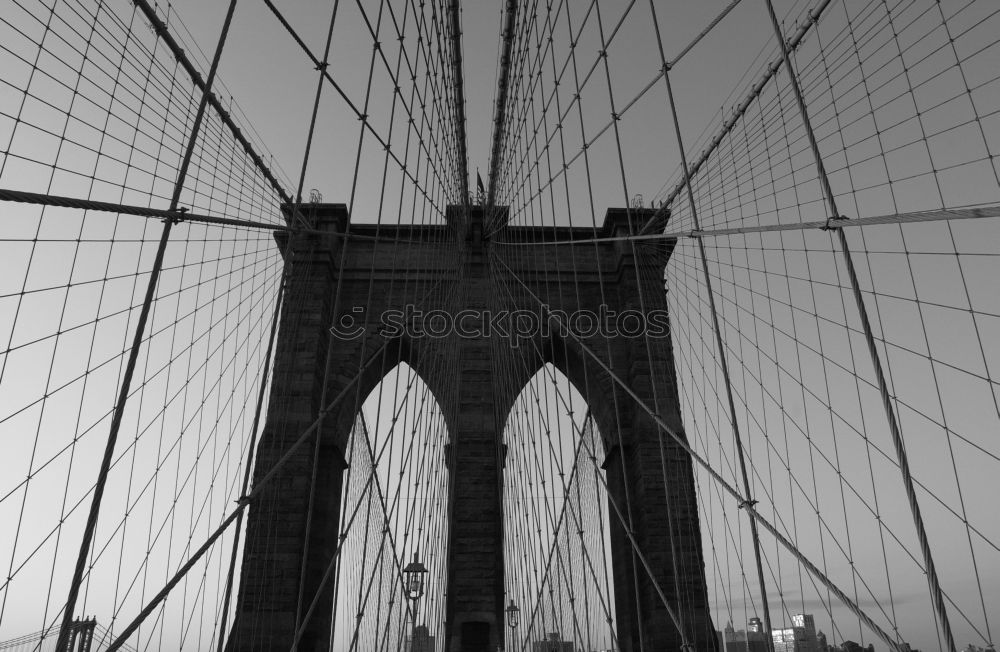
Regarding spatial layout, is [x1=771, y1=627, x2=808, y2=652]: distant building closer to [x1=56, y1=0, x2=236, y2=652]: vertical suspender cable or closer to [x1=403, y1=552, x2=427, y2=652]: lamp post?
[x1=403, y1=552, x2=427, y2=652]: lamp post

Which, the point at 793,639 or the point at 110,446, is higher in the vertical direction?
the point at 110,446

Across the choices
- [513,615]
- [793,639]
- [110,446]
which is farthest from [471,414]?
[110,446]

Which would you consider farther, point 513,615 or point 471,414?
point 471,414

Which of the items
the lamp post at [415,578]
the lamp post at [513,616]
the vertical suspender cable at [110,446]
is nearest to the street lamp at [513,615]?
the lamp post at [513,616]

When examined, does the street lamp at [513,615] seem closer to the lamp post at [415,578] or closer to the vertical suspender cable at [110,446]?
the lamp post at [415,578]

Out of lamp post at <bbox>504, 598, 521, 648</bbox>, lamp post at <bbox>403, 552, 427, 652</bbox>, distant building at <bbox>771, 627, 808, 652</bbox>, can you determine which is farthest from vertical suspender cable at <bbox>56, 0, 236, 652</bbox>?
lamp post at <bbox>504, 598, 521, 648</bbox>

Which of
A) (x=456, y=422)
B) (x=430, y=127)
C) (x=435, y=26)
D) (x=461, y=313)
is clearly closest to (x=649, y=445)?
(x=456, y=422)

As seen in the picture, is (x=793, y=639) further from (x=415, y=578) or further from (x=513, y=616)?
(x=513, y=616)

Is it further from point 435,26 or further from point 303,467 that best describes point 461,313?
point 435,26

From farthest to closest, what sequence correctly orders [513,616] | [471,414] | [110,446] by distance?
[471,414] < [513,616] < [110,446]

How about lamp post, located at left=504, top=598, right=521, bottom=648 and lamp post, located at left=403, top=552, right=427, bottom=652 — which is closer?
lamp post, located at left=403, top=552, right=427, bottom=652
